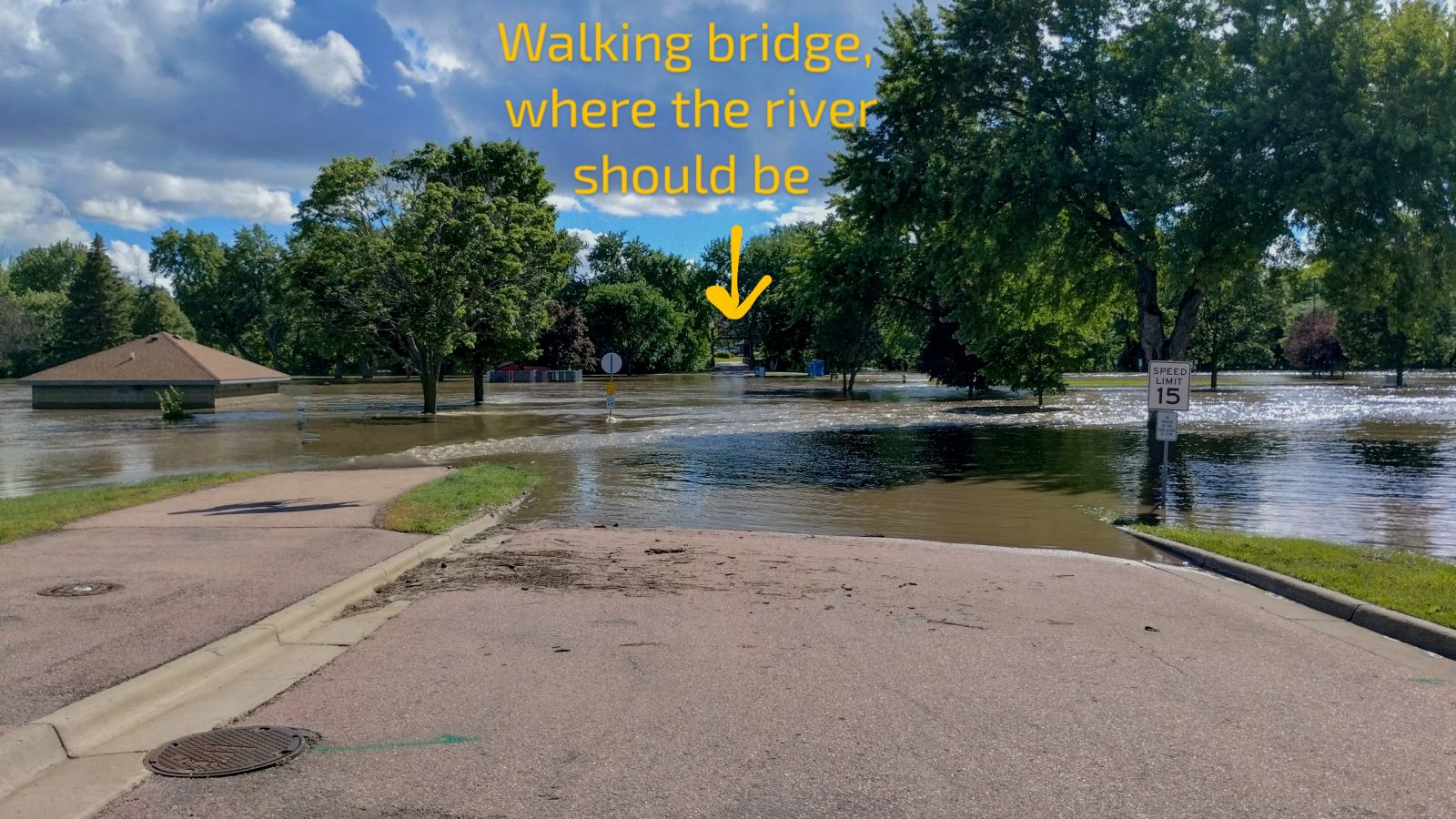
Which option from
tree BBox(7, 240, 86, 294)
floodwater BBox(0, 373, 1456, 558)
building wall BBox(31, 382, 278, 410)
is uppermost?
tree BBox(7, 240, 86, 294)

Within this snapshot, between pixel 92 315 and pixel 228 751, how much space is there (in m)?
107

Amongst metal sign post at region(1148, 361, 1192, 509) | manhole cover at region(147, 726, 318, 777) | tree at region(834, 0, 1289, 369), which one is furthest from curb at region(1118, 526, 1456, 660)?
tree at region(834, 0, 1289, 369)

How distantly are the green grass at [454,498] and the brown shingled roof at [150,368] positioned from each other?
34.0 metres

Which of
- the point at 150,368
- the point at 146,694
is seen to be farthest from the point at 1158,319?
the point at 150,368

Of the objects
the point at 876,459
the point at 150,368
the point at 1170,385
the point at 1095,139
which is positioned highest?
the point at 1095,139

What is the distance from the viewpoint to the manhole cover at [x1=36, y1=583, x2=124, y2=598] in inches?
320

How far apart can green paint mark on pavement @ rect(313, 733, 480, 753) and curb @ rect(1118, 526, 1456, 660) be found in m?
6.84

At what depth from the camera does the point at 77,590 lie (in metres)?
8.30

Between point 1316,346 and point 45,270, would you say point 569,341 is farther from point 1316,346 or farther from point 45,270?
point 45,270

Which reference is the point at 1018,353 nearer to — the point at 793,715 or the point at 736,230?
the point at 736,230

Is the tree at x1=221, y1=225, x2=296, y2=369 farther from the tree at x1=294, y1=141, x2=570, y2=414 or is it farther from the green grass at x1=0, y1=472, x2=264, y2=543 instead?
the green grass at x1=0, y1=472, x2=264, y2=543

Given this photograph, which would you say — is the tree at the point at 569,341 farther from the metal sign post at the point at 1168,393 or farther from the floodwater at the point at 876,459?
the metal sign post at the point at 1168,393

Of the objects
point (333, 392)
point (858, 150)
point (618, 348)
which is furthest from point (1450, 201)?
point (618, 348)

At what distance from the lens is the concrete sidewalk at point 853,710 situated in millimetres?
4488
